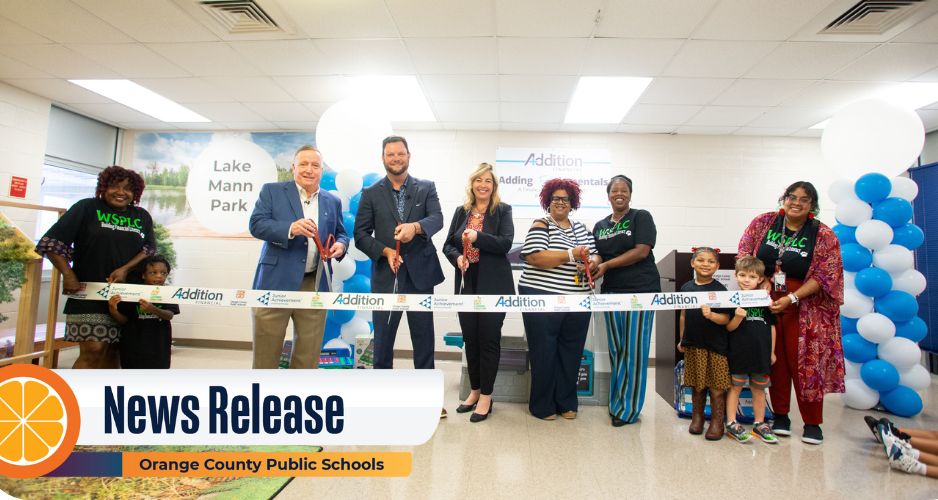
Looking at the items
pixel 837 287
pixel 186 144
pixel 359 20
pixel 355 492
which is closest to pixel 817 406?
pixel 837 287

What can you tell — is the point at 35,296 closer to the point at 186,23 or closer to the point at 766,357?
the point at 186,23

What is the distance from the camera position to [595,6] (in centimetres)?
258

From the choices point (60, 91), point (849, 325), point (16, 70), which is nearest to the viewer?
point (849, 325)

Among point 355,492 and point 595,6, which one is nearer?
point 355,492

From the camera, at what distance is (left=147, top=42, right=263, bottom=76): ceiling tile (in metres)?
3.19

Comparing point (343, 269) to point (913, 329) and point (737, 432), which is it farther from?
point (913, 329)

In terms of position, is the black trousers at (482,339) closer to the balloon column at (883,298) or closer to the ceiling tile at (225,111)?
the balloon column at (883,298)

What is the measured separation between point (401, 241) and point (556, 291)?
0.93 meters

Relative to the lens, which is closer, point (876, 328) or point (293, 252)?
point (293, 252)

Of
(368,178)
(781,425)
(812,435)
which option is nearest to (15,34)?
(368,178)

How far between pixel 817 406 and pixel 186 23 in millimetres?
4582

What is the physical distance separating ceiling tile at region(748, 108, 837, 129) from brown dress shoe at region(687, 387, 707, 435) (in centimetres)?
311

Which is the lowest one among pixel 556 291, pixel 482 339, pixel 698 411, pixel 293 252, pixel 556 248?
pixel 698 411

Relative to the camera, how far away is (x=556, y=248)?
2.50 metres
